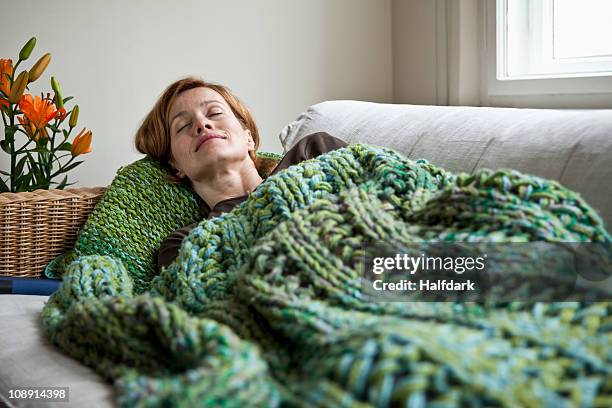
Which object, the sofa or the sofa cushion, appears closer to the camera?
the sofa

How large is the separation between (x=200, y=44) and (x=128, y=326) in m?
1.67

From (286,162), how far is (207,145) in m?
0.20

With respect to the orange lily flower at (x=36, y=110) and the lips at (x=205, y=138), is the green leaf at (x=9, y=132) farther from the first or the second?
the lips at (x=205, y=138)

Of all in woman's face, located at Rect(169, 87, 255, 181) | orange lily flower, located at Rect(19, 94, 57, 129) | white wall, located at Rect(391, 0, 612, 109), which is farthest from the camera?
white wall, located at Rect(391, 0, 612, 109)

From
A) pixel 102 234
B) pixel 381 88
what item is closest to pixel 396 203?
pixel 102 234

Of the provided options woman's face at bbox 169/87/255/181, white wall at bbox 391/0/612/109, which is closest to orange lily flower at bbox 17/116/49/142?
woman's face at bbox 169/87/255/181

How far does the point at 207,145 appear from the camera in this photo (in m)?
1.76

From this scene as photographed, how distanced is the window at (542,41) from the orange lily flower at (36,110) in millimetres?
1337

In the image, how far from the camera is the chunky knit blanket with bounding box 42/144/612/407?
2.38ft

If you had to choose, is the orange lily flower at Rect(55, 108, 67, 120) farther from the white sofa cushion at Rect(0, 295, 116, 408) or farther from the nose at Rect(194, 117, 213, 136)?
the white sofa cushion at Rect(0, 295, 116, 408)

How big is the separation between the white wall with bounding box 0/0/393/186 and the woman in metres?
0.48

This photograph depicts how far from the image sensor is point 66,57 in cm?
232

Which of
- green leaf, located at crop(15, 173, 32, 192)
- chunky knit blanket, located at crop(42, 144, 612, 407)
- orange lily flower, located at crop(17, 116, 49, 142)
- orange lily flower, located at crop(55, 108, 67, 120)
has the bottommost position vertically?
green leaf, located at crop(15, 173, 32, 192)

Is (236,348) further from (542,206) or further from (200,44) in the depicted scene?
(200,44)
